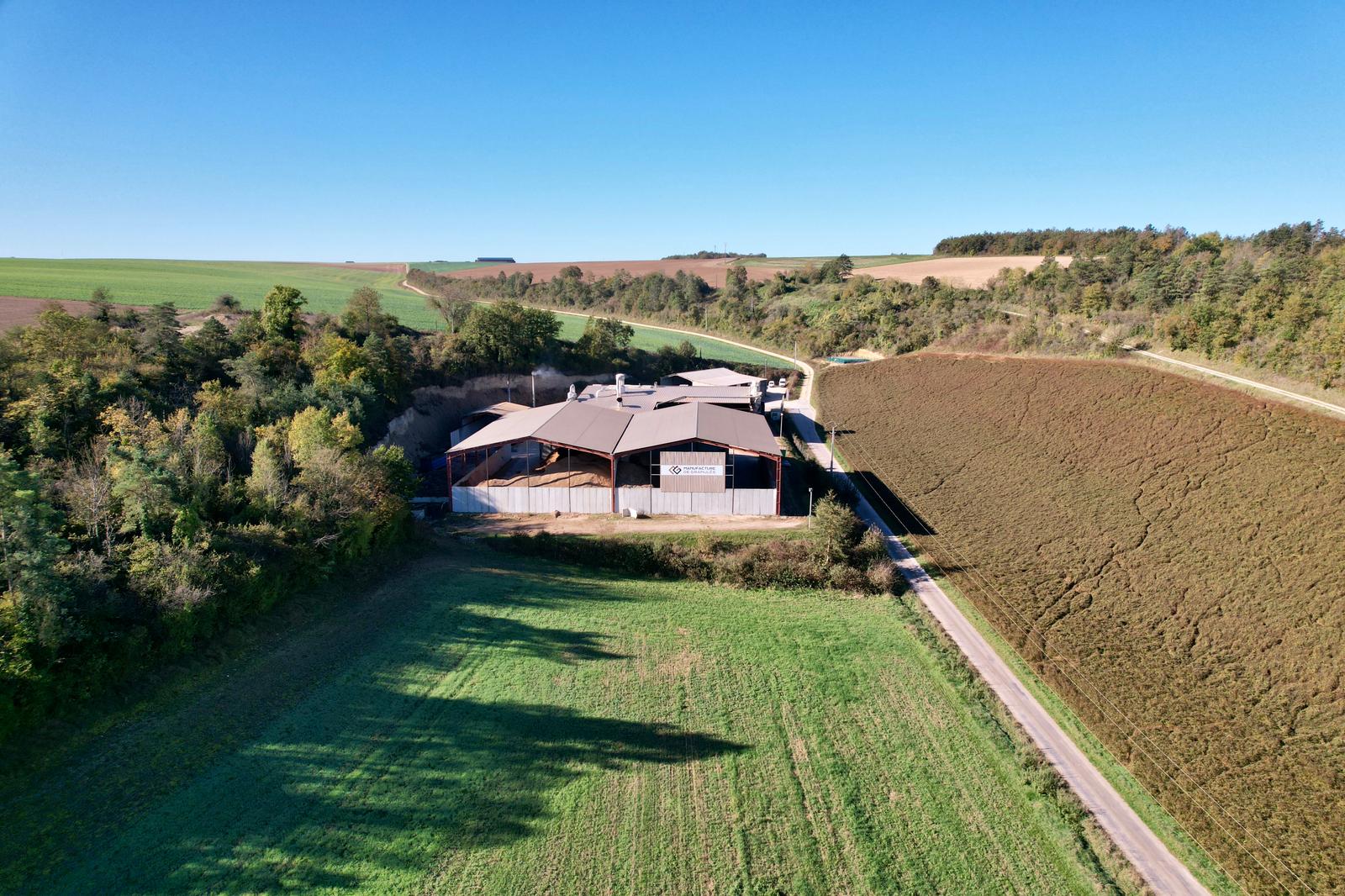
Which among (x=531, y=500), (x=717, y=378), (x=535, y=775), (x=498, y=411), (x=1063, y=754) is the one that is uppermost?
(x=717, y=378)

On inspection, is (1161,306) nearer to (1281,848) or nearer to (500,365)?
(1281,848)

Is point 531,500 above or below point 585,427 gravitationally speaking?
below

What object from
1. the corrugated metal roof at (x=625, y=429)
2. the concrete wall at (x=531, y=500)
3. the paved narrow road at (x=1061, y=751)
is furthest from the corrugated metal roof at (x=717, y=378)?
the paved narrow road at (x=1061, y=751)

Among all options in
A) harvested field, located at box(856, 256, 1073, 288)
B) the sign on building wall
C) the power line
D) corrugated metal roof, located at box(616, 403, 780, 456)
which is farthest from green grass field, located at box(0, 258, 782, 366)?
the power line

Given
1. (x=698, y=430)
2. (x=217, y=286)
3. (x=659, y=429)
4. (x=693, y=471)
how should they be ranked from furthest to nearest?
(x=217, y=286), (x=659, y=429), (x=698, y=430), (x=693, y=471)

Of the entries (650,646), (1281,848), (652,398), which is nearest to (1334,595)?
(1281,848)

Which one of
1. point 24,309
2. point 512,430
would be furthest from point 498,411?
point 24,309

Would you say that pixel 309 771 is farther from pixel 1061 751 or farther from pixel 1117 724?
pixel 1117 724
